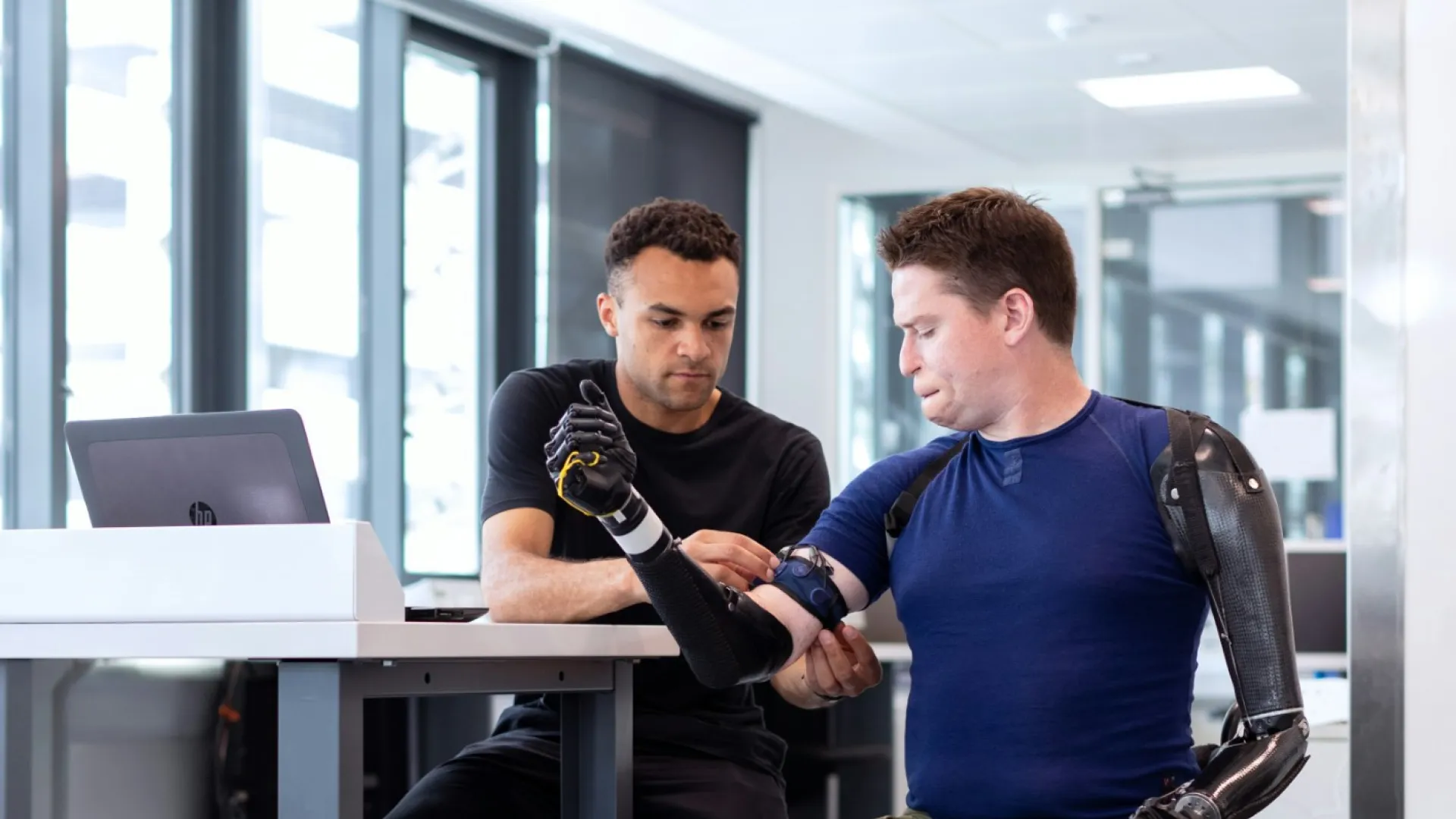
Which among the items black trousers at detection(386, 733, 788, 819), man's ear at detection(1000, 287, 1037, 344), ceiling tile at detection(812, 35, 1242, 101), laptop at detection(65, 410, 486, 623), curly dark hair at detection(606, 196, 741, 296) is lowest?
black trousers at detection(386, 733, 788, 819)

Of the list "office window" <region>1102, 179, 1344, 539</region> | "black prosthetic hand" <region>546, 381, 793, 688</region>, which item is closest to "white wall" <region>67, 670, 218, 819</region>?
"black prosthetic hand" <region>546, 381, 793, 688</region>

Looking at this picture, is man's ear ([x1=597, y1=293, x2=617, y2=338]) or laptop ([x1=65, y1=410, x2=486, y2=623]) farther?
man's ear ([x1=597, y1=293, x2=617, y2=338])

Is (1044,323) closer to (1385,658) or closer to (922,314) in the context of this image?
(922,314)

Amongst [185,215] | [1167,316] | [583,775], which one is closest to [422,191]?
[185,215]

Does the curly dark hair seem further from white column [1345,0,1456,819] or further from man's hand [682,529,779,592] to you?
white column [1345,0,1456,819]

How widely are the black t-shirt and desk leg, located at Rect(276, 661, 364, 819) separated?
704 mm

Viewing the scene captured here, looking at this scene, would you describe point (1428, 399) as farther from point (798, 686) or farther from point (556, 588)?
point (556, 588)

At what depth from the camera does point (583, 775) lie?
2.08 m

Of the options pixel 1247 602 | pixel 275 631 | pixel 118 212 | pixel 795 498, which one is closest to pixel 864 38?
pixel 118 212

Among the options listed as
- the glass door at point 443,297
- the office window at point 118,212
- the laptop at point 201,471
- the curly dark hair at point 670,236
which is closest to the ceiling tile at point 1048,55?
the glass door at point 443,297

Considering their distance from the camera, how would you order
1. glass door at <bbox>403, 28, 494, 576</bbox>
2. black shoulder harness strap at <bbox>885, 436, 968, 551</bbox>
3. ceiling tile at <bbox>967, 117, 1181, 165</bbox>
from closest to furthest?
black shoulder harness strap at <bbox>885, 436, 968, 551</bbox>
glass door at <bbox>403, 28, 494, 576</bbox>
ceiling tile at <bbox>967, 117, 1181, 165</bbox>

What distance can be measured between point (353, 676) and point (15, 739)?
0.51 meters

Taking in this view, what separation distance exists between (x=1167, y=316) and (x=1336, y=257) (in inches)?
28.6

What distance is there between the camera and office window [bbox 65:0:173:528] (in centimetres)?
415
